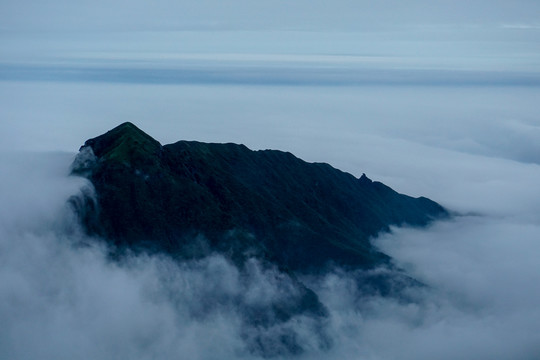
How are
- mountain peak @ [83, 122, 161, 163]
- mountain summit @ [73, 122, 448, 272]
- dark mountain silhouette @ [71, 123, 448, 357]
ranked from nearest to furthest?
dark mountain silhouette @ [71, 123, 448, 357], mountain summit @ [73, 122, 448, 272], mountain peak @ [83, 122, 161, 163]

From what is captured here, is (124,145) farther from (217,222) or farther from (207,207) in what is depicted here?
(217,222)

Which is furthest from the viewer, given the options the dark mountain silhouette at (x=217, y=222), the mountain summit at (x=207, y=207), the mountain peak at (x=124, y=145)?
the mountain peak at (x=124, y=145)

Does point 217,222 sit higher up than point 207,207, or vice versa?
point 207,207

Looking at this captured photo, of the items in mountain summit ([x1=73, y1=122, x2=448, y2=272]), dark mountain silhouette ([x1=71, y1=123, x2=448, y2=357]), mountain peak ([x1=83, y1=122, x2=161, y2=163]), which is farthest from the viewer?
mountain peak ([x1=83, y1=122, x2=161, y2=163])

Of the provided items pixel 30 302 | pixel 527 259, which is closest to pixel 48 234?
pixel 30 302

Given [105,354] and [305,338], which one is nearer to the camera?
[105,354]

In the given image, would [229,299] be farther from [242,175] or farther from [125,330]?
[242,175]

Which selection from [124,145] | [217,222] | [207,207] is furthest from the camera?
[124,145]

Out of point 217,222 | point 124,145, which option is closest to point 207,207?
point 217,222
